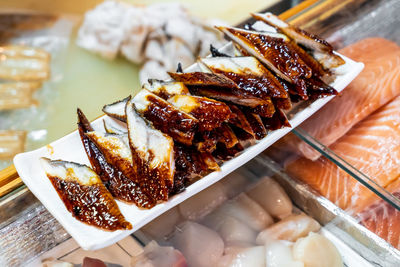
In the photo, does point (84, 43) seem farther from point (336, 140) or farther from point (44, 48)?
point (336, 140)

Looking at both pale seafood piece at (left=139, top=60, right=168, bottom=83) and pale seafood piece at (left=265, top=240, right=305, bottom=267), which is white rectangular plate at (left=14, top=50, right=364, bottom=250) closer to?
pale seafood piece at (left=265, top=240, right=305, bottom=267)

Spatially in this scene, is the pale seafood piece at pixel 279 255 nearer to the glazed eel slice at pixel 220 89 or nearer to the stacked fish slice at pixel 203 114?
the stacked fish slice at pixel 203 114

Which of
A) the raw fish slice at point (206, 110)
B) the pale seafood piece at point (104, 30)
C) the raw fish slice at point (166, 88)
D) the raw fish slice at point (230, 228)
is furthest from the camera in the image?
the pale seafood piece at point (104, 30)

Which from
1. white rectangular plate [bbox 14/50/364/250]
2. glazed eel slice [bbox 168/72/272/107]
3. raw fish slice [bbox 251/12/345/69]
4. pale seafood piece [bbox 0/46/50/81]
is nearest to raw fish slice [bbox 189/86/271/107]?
glazed eel slice [bbox 168/72/272/107]

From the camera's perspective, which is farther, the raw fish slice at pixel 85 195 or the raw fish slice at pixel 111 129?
the raw fish slice at pixel 111 129

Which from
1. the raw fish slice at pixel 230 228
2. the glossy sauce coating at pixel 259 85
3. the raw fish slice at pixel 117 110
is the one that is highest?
the glossy sauce coating at pixel 259 85

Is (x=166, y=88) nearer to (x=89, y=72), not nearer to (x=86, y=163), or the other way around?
(x=86, y=163)

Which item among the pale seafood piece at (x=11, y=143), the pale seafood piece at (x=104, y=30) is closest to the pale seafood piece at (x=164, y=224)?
the pale seafood piece at (x=11, y=143)
